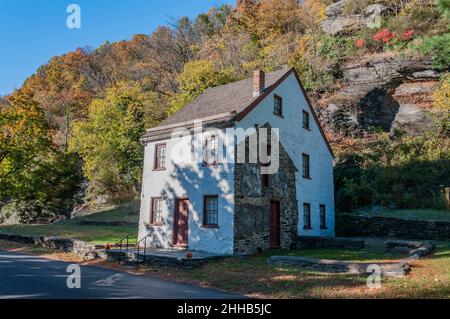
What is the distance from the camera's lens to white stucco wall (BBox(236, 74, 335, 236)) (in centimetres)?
2059

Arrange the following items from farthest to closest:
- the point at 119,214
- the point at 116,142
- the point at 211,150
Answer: the point at 116,142, the point at 119,214, the point at 211,150

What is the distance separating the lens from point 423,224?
72.3ft

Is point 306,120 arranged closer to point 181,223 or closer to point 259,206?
point 259,206

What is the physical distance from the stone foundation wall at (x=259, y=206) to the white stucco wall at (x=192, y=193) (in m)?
0.47

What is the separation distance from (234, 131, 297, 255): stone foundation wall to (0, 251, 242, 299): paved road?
5.67 m

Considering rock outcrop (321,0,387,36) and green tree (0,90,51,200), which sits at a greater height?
rock outcrop (321,0,387,36)

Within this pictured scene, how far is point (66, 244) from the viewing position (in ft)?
62.1

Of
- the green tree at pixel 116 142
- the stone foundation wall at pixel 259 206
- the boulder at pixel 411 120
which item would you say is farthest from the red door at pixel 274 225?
the green tree at pixel 116 142

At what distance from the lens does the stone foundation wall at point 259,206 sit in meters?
17.0

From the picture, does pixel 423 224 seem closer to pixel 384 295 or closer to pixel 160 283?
pixel 384 295

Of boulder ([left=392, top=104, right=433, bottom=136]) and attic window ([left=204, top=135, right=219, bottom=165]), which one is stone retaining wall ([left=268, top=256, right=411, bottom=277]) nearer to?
attic window ([left=204, top=135, right=219, bottom=165])

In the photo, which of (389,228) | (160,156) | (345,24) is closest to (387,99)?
(345,24)

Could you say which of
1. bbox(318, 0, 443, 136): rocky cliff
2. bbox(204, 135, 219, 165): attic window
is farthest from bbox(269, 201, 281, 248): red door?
bbox(318, 0, 443, 136): rocky cliff

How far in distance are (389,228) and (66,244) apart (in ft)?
62.8
